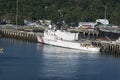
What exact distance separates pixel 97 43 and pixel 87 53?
22.2ft

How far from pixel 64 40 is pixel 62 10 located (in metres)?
34.0

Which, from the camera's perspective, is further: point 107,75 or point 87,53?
point 87,53

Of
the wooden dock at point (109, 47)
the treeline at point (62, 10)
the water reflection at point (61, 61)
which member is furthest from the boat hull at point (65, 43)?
the treeline at point (62, 10)

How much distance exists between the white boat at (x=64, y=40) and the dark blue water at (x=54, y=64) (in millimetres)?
1613

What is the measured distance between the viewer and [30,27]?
121 metres

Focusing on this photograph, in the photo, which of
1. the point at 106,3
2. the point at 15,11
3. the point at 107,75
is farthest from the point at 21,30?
the point at 107,75

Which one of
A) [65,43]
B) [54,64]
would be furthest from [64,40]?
[54,64]

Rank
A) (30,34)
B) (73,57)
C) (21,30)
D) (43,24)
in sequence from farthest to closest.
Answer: (43,24) < (21,30) < (30,34) < (73,57)

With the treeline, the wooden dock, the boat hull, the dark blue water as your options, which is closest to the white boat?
the boat hull

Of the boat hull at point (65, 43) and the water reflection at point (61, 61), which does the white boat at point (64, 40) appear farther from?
the water reflection at point (61, 61)

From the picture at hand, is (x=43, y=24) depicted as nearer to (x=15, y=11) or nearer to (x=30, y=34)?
(x=15, y=11)

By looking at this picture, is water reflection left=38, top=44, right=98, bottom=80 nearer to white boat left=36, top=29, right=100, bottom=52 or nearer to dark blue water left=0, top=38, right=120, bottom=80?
dark blue water left=0, top=38, right=120, bottom=80

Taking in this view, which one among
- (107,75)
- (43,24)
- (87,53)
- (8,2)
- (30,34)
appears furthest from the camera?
(8,2)

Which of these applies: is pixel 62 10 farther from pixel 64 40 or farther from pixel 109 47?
pixel 109 47
